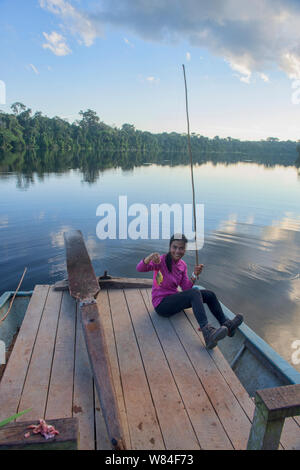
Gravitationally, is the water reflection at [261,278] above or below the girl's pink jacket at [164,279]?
below

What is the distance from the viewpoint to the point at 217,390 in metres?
2.55

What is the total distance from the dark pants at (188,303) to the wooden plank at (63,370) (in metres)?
1.12

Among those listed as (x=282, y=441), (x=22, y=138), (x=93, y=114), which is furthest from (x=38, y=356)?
(x=93, y=114)

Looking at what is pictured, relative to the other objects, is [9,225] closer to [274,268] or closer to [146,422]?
[274,268]

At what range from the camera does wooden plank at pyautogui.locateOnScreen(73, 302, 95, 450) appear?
205 centimetres

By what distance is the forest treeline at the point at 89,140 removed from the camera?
62969mm

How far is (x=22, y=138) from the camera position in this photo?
6384 cm

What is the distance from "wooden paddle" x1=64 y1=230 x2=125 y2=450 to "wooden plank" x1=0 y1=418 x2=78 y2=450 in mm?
914

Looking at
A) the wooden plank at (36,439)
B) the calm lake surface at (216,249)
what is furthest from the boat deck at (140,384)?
the calm lake surface at (216,249)
